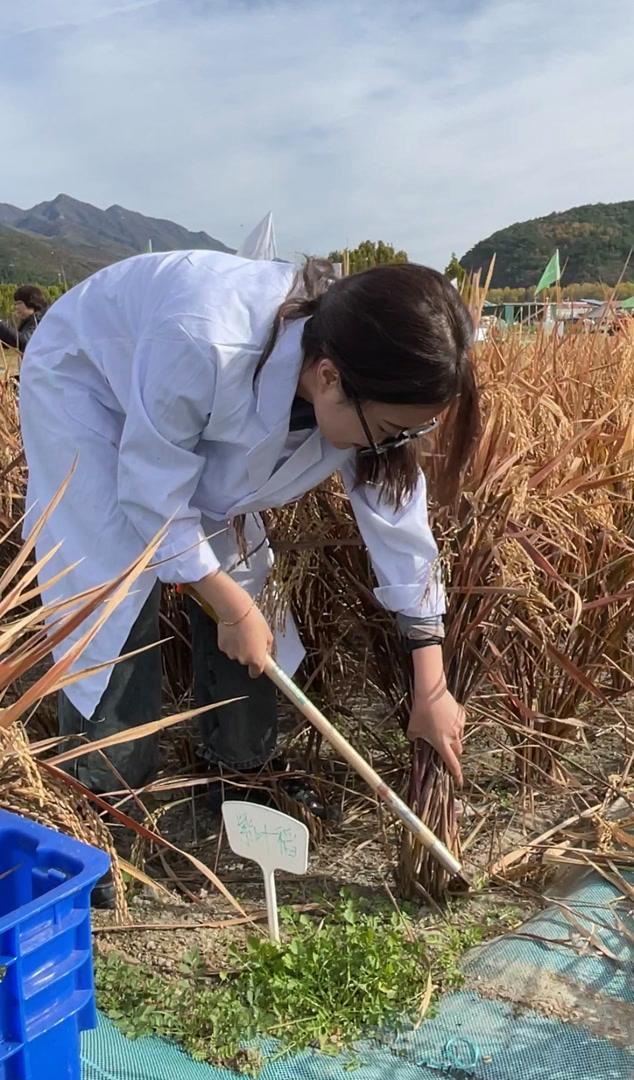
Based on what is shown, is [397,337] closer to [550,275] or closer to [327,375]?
[327,375]

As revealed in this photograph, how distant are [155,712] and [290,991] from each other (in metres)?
0.50

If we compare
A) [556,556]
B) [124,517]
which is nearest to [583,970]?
[556,556]

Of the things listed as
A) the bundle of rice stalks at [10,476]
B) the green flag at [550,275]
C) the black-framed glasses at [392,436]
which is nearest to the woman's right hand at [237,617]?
the black-framed glasses at [392,436]

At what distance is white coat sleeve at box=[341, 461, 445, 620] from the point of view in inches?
52.6

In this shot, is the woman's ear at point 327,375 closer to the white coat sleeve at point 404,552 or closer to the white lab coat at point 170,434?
the white lab coat at point 170,434

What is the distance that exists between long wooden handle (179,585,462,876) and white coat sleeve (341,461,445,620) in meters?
0.21

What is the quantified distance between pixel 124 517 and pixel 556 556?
30.7 inches

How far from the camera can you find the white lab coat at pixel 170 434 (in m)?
1.19

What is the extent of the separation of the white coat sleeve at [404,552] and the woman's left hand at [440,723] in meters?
0.13

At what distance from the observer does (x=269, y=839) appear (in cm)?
119

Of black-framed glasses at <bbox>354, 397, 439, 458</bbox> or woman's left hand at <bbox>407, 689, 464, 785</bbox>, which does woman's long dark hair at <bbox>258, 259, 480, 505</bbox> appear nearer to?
black-framed glasses at <bbox>354, 397, 439, 458</bbox>

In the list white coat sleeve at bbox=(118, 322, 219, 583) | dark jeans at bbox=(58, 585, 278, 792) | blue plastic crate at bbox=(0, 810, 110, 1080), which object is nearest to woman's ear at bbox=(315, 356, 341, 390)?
white coat sleeve at bbox=(118, 322, 219, 583)

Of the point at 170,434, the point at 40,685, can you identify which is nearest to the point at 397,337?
the point at 170,434

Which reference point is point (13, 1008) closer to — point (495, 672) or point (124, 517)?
point (124, 517)
